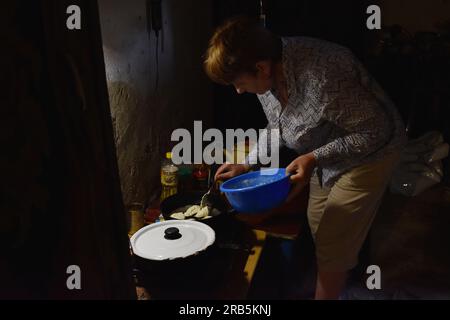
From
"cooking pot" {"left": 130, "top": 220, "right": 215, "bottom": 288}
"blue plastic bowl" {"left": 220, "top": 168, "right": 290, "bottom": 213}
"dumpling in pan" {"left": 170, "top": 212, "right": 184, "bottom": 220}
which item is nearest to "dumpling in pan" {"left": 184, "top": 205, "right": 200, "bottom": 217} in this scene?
"dumpling in pan" {"left": 170, "top": 212, "right": 184, "bottom": 220}

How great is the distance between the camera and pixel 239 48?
1822 millimetres

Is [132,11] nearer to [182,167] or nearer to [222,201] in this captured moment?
[182,167]

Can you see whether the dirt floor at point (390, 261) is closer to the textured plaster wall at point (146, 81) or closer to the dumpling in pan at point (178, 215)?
the dumpling in pan at point (178, 215)

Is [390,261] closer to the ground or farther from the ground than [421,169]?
closer to the ground

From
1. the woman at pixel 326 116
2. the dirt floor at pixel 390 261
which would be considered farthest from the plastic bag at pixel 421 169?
the woman at pixel 326 116

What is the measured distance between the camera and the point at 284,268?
2703mm

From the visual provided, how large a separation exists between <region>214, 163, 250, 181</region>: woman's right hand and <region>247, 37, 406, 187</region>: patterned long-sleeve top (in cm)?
39

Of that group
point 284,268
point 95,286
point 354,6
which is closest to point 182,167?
point 284,268

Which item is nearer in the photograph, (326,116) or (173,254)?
(173,254)

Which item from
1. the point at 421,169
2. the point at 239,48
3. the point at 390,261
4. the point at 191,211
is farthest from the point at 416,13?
the point at 191,211

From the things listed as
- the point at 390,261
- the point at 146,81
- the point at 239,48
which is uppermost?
the point at 239,48

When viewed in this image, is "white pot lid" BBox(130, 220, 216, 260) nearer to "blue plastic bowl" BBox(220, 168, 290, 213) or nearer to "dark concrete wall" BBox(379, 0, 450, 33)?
"blue plastic bowl" BBox(220, 168, 290, 213)

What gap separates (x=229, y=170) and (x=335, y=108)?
2.45 ft

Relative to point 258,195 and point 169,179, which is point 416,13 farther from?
point 258,195
